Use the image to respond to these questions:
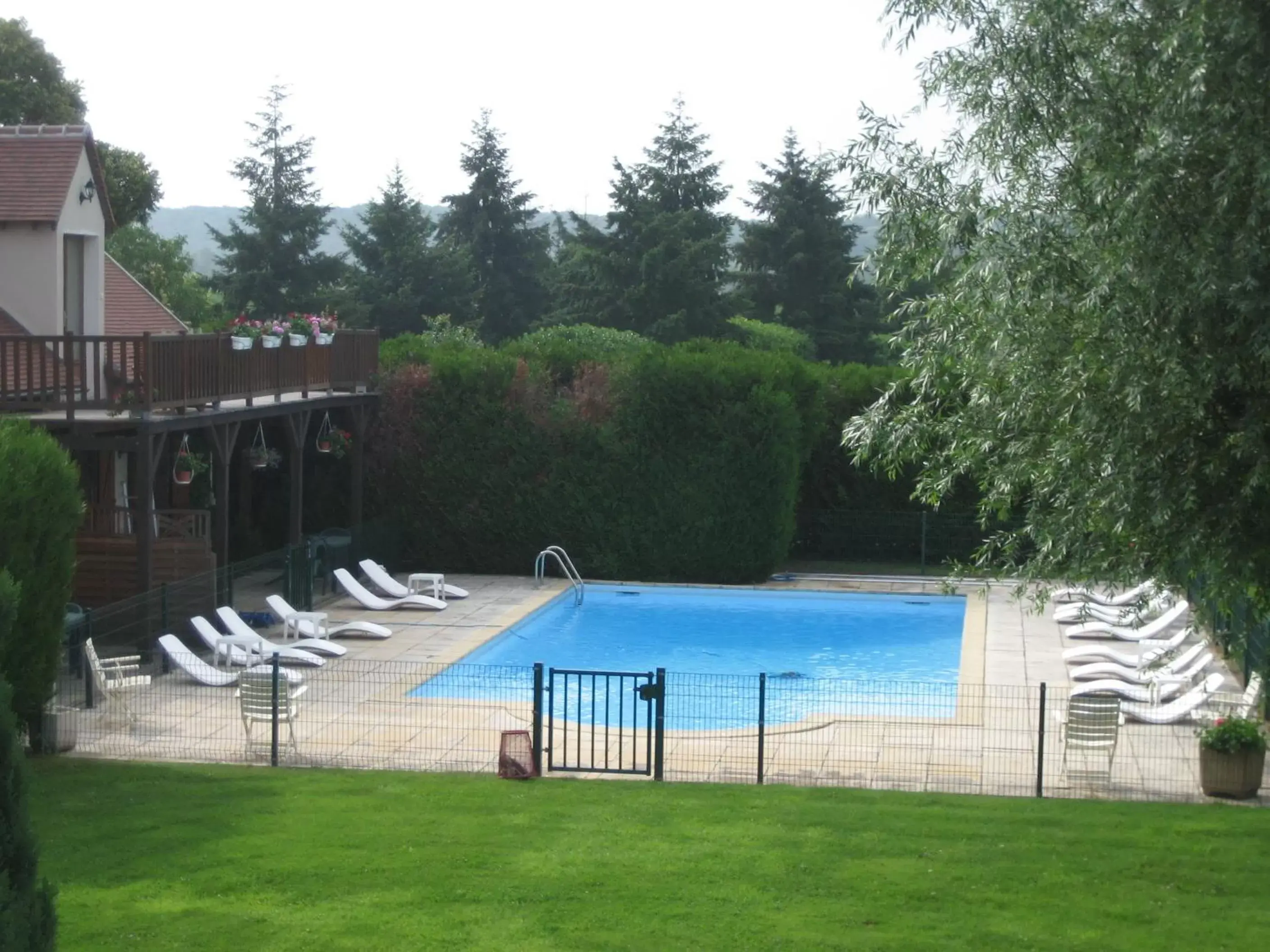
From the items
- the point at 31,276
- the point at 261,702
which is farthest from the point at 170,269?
the point at 261,702

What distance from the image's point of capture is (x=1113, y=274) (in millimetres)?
8969

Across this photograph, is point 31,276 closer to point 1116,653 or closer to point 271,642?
point 271,642

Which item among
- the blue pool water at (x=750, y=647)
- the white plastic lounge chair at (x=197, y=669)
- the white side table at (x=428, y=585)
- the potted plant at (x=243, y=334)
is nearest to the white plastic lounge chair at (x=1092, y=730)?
the blue pool water at (x=750, y=647)

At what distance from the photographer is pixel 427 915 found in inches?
404

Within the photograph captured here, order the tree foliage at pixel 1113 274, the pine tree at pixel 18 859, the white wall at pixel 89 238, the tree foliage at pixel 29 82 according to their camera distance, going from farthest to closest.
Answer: the tree foliage at pixel 29 82
the white wall at pixel 89 238
the tree foliage at pixel 1113 274
the pine tree at pixel 18 859

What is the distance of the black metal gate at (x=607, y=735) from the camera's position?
46.0ft

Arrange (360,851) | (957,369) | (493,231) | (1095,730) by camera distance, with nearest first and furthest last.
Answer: (957,369)
(360,851)
(1095,730)
(493,231)

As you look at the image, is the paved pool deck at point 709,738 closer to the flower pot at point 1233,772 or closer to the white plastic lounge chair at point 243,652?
the flower pot at point 1233,772

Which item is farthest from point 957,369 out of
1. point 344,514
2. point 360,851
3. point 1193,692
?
point 344,514

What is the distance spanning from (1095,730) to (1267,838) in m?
2.11

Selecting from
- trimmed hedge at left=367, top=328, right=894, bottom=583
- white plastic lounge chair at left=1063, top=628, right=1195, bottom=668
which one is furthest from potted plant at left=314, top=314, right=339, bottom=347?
white plastic lounge chair at left=1063, top=628, right=1195, bottom=668

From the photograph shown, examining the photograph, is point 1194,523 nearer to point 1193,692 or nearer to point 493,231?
point 1193,692

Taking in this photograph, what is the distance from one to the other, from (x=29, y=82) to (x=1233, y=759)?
116ft

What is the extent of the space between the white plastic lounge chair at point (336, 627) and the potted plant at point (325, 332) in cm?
459
